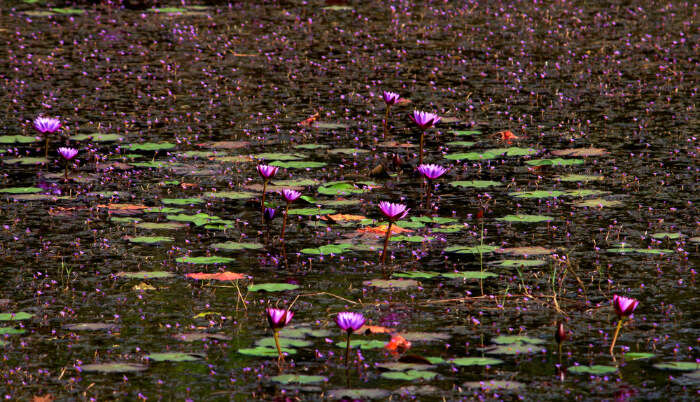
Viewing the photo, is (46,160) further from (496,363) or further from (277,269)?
(496,363)

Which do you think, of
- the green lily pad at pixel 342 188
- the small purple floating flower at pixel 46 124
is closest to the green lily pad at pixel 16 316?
the green lily pad at pixel 342 188

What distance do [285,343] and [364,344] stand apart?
381 mm

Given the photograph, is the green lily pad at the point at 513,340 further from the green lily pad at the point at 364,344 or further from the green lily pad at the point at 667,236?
the green lily pad at the point at 667,236

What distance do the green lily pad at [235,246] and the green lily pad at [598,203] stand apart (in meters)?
2.42

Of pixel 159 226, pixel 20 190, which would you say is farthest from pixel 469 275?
pixel 20 190

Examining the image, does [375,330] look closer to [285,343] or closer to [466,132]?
[285,343]

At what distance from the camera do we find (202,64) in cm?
1255

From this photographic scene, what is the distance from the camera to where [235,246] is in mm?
6680

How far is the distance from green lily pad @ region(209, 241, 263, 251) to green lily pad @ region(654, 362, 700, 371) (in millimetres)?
2731

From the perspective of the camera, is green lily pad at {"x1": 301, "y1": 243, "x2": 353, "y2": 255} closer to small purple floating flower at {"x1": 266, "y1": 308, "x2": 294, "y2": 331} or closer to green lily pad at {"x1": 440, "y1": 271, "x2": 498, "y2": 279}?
green lily pad at {"x1": 440, "y1": 271, "x2": 498, "y2": 279}

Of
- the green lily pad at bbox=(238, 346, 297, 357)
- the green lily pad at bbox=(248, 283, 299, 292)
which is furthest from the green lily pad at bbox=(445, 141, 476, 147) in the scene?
the green lily pad at bbox=(238, 346, 297, 357)

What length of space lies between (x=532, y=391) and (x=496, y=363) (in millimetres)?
328

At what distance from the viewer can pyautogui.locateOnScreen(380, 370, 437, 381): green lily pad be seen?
4797mm

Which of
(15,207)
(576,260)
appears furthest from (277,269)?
(15,207)
